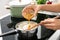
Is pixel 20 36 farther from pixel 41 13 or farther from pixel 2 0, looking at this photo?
pixel 2 0

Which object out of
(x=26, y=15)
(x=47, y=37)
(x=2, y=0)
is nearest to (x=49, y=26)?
(x=47, y=37)

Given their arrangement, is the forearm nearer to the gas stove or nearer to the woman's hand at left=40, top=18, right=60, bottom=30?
the gas stove

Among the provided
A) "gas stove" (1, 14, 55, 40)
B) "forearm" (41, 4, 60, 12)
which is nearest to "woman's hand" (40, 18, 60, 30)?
"gas stove" (1, 14, 55, 40)

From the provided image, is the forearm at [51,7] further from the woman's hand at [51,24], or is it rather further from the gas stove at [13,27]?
the woman's hand at [51,24]

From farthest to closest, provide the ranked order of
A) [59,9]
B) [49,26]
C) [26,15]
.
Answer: [59,9] < [26,15] < [49,26]

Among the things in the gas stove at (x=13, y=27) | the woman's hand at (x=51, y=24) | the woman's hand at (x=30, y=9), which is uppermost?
the woman's hand at (x=30, y=9)

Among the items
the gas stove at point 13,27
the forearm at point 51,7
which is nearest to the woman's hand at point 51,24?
the gas stove at point 13,27

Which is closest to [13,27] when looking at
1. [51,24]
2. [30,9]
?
[30,9]

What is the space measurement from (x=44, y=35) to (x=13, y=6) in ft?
1.15

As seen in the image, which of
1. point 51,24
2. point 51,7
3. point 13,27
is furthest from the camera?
point 51,7

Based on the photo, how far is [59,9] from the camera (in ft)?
3.41

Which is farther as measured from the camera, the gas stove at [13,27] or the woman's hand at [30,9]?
the woman's hand at [30,9]

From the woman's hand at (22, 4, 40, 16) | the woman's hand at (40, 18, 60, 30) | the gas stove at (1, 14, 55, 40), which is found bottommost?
the gas stove at (1, 14, 55, 40)

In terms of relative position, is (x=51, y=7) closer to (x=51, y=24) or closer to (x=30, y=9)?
(x=30, y=9)
